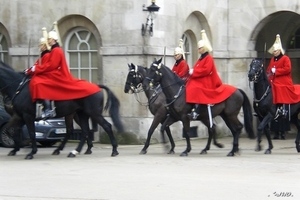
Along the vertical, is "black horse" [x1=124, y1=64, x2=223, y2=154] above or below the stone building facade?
below

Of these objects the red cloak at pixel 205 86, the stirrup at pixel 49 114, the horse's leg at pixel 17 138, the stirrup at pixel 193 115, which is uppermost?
the red cloak at pixel 205 86

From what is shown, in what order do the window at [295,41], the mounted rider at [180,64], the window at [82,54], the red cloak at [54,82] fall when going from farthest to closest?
the window at [295,41], the window at [82,54], the mounted rider at [180,64], the red cloak at [54,82]

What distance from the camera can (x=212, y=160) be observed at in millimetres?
15391

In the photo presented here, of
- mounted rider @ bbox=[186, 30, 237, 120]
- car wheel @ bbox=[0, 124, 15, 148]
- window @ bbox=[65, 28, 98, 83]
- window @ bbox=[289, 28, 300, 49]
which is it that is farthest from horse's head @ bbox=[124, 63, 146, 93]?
window @ bbox=[289, 28, 300, 49]

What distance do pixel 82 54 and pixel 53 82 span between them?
6.04m

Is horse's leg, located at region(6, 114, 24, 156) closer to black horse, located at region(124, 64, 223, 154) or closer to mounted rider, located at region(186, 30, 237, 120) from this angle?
black horse, located at region(124, 64, 223, 154)

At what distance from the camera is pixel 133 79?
54.8ft

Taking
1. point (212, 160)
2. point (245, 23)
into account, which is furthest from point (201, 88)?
point (245, 23)

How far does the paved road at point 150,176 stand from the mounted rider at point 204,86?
1.20m

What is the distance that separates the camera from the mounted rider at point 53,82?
A: 50.4ft

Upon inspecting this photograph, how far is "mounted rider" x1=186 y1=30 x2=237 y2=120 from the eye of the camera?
53.4 feet

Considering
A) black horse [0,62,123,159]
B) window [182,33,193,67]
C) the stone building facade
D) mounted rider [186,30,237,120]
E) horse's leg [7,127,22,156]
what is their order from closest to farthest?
black horse [0,62,123,159]
horse's leg [7,127,22,156]
mounted rider [186,30,237,120]
the stone building facade
window [182,33,193,67]

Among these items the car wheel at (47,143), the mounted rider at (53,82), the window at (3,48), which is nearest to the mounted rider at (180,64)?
the mounted rider at (53,82)

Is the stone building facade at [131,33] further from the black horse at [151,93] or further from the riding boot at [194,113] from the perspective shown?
the riding boot at [194,113]
